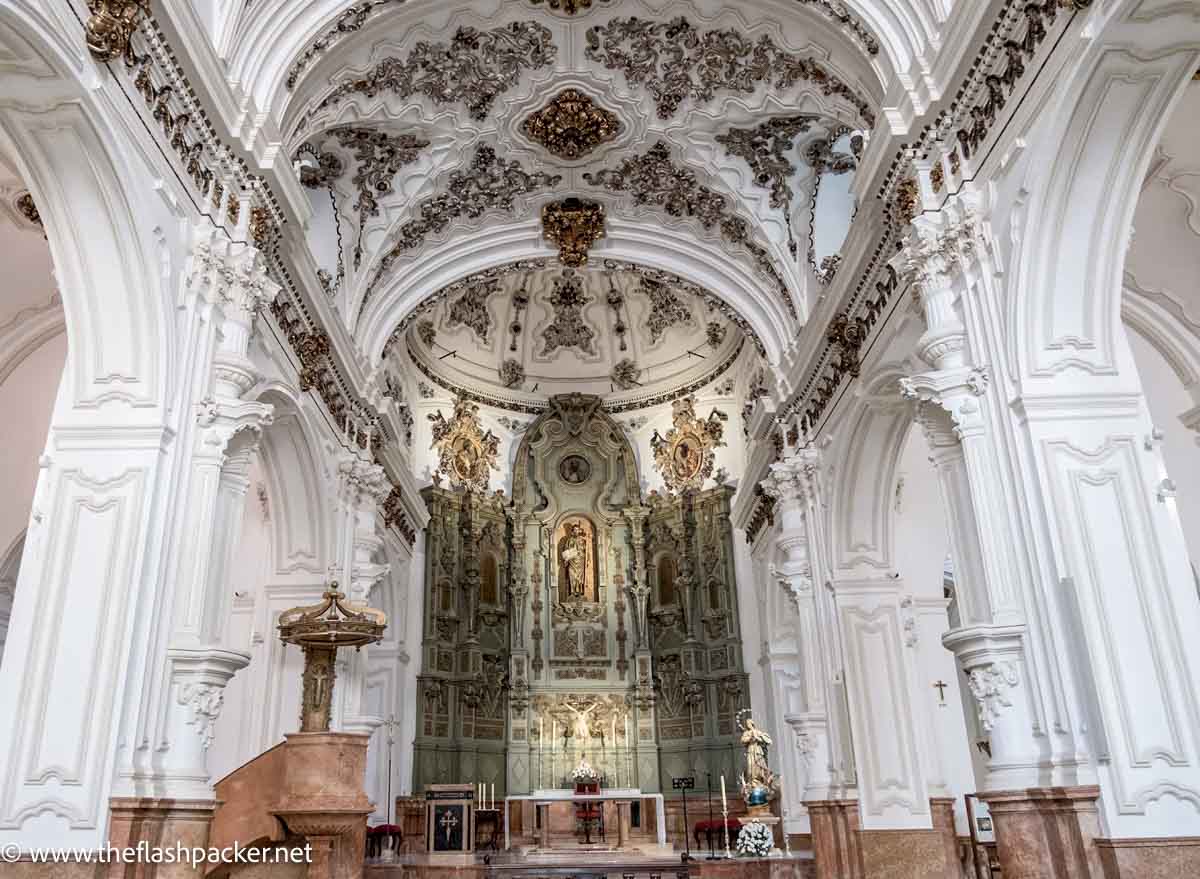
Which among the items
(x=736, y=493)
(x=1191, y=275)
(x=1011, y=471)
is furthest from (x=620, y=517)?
(x=1011, y=471)

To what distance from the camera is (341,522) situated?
1268 cm

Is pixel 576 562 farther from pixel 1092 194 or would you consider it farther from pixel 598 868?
pixel 1092 194

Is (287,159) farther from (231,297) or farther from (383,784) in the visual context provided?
(383,784)

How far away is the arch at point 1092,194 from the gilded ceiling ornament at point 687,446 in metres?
13.2

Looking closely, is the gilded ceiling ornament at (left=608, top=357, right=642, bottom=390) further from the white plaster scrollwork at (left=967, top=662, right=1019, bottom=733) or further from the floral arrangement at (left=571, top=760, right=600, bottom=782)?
the white plaster scrollwork at (left=967, top=662, right=1019, bottom=733)

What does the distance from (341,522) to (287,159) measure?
16.5 ft

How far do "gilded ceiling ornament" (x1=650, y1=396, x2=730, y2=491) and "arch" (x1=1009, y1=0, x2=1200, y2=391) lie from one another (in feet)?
43.5

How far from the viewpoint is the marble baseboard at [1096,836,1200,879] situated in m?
5.60

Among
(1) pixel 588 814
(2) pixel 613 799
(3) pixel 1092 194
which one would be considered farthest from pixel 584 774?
(3) pixel 1092 194

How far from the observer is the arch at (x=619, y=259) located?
46.8ft

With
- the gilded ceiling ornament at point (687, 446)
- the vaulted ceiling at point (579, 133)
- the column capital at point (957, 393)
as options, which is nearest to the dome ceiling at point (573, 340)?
the gilded ceiling ornament at point (687, 446)

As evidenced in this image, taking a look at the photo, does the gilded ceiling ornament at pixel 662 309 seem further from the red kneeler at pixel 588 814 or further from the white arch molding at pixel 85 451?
the white arch molding at pixel 85 451

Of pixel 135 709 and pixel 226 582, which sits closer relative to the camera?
pixel 135 709

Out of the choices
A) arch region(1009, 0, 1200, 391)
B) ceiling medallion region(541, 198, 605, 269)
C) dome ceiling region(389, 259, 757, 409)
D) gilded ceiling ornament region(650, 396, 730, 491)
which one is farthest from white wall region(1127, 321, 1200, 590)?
gilded ceiling ornament region(650, 396, 730, 491)
